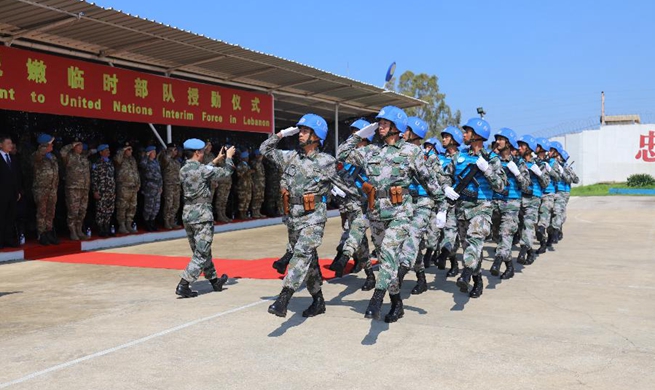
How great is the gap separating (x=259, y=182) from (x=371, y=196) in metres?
11.3

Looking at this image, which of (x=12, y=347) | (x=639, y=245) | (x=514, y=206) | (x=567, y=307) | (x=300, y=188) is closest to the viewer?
(x=12, y=347)

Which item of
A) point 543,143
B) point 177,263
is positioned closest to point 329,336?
point 177,263

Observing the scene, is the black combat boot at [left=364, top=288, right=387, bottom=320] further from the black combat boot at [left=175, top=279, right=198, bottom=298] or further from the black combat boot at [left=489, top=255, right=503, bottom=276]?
the black combat boot at [left=489, top=255, right=503, bottom=276]

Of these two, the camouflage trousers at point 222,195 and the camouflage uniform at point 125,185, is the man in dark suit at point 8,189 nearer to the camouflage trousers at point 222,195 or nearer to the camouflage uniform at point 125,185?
the camouflage uniform at point 125,185

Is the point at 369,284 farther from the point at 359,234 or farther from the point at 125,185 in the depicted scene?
the point at 125,185

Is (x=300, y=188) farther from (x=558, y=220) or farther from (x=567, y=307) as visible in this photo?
(x=558, y=220)

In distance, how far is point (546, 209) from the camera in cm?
1078

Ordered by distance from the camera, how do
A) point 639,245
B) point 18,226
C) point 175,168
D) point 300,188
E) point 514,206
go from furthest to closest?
point 175,168 < point 639,245 < point 18,226 < point 514,206 < point 300,188

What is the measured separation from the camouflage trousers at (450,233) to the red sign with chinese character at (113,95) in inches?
278

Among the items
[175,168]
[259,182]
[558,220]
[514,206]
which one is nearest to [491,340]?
[514,206]

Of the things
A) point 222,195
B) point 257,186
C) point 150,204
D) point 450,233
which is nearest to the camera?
point 450,233

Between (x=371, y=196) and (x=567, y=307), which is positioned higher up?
(x=371, y=196)

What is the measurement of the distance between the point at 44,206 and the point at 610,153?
129 feet

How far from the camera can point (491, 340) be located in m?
4.99
